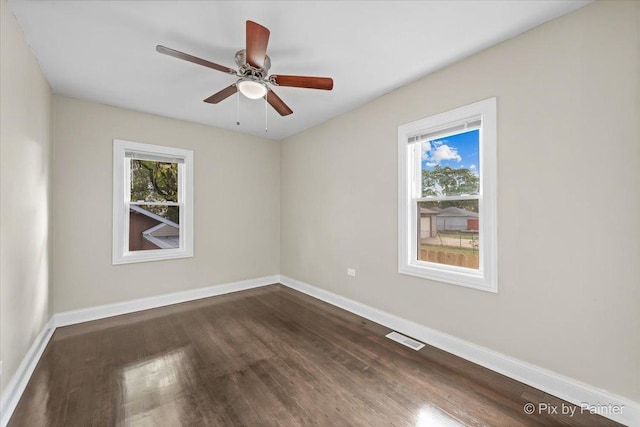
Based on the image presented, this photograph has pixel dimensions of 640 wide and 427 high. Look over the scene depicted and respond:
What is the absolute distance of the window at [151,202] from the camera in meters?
3.64

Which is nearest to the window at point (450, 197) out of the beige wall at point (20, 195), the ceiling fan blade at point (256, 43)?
the ceiling fan blade at point (256, 43)

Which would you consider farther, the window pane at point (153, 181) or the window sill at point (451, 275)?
the window pane at point (153, 181)

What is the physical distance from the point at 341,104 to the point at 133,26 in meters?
2.25

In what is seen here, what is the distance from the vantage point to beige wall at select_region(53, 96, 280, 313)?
3311 mm

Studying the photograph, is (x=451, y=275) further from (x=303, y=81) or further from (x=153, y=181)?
(x=153, y=181)

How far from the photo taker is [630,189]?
173cm

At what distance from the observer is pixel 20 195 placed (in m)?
2.15

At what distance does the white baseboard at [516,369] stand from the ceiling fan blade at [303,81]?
255cm

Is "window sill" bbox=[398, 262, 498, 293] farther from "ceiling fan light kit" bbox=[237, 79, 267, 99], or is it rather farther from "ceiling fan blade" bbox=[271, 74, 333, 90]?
"ceiling fan light kit" bbox=[237, 79, 267, 99]

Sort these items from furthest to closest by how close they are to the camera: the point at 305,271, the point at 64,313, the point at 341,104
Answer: the point at 305,271 → the point at 341,104 → the point at 64,313

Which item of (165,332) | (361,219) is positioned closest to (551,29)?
(361,219)

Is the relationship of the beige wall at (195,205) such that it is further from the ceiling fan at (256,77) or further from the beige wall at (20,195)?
the ceiling fan at (256,77)

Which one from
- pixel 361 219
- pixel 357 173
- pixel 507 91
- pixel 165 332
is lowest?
pixel 165 332

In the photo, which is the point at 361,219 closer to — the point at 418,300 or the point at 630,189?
the point at 418,300
